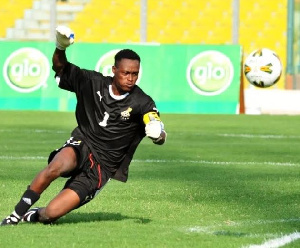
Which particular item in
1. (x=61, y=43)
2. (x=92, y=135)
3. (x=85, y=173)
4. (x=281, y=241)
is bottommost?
(x=281, y=241)

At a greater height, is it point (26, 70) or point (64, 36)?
point (64, 36)

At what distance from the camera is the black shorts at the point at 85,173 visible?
7629 mm

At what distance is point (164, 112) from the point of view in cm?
2328

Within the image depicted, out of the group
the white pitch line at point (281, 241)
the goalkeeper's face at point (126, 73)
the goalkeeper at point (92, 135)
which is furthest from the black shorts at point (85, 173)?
the white pitch line at point (281, 241)

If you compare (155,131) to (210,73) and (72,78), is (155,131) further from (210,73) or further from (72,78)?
(210,73)

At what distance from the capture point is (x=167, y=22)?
3142 centimetres

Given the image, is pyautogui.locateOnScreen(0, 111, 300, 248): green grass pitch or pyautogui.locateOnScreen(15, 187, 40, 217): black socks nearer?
pyautogui.locateOnScreen(0, 111, 300, 248): green grass pitch

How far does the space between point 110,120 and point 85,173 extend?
1.50ft

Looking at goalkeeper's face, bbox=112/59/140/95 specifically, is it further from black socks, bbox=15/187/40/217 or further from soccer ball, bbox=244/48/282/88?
soccer ball, bbox=244/48/282/88

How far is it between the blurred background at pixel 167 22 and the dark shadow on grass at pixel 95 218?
21.7m

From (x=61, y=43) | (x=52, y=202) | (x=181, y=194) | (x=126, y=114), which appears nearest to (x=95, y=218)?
(x=52, y=202)

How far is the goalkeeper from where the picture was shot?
7469mm

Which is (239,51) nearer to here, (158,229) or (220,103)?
(220,103)

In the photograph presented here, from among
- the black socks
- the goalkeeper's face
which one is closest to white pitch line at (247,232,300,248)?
the goalkeeper's face
